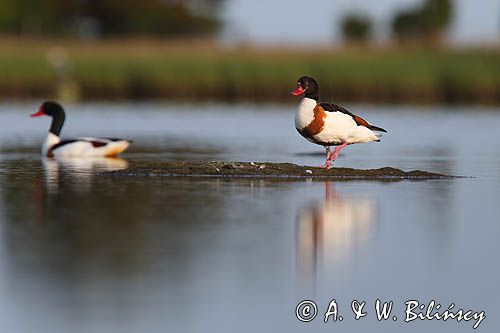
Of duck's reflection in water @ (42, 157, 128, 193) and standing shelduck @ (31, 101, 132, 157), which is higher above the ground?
standing shelduck @ (31, 101, 132, 157)

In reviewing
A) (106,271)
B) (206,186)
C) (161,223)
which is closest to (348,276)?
(106,271)

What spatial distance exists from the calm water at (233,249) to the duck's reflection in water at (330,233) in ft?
0.05

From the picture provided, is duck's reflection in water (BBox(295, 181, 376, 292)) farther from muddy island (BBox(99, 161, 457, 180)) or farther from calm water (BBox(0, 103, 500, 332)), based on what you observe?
muddy island (BBox(99, 161, 457, 180))

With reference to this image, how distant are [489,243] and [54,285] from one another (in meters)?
2.75

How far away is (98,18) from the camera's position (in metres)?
60.8

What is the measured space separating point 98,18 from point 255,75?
1261 inches

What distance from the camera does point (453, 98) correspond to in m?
30.2

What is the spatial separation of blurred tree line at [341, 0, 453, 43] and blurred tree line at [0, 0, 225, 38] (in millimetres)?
14389

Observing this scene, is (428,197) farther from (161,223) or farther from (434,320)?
(434,320)

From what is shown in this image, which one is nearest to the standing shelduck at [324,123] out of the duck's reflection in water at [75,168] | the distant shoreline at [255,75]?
the duck's reflection in water at [75,168]

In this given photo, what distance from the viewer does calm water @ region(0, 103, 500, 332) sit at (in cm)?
524

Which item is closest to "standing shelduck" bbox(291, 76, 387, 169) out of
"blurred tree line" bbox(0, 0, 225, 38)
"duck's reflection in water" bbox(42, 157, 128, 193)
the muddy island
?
the muddy island

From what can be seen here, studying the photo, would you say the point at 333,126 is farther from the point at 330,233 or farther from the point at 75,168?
the point at 330,233

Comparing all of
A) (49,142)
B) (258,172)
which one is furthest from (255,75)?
(258,172)
